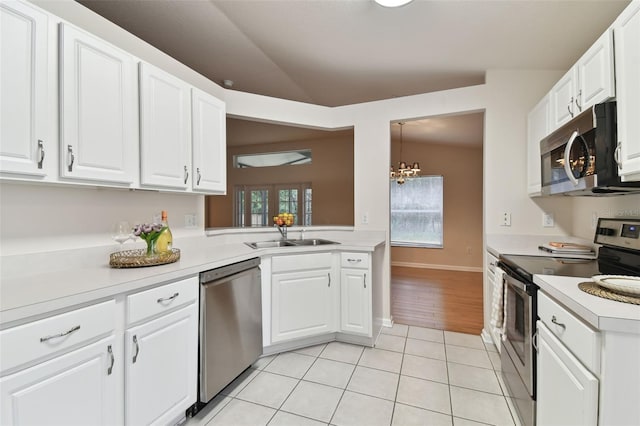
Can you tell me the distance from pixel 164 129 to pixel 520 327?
2444 mm

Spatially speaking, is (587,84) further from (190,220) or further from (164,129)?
(190,220)

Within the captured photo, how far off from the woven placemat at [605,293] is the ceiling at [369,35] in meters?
1.72

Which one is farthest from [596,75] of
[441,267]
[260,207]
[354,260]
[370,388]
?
[260,207]

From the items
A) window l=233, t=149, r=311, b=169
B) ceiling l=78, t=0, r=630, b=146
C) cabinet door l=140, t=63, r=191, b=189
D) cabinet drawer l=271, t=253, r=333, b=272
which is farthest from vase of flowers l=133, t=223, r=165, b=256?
window l=233, t=149, r=311, b=169

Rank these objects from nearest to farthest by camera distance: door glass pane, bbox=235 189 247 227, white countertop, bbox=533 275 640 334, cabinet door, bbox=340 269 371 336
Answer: white countertop, bbox=533 275 640 334
cabinet door, bbox=340 269 371 336
door glass pane, bbox=235 189 247 227

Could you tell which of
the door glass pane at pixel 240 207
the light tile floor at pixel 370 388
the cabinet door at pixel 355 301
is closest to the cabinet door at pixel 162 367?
the light tile floor at pixel 370 388

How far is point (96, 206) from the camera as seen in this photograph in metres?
1.75

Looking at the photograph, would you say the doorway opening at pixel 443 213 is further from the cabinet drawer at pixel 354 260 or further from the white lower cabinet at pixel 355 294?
the cabinet drawer at pixel 354 260

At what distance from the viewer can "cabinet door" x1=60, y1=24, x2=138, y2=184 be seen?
4.49 feet

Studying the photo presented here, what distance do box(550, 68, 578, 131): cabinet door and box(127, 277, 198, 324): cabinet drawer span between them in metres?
2.51

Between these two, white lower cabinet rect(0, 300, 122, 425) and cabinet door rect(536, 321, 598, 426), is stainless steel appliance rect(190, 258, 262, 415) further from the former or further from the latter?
cabinet door rect(536, 321, 598, 426)

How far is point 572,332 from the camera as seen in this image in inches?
41.1

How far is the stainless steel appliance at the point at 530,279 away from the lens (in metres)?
1.44

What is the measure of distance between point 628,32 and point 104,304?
2559 mm
